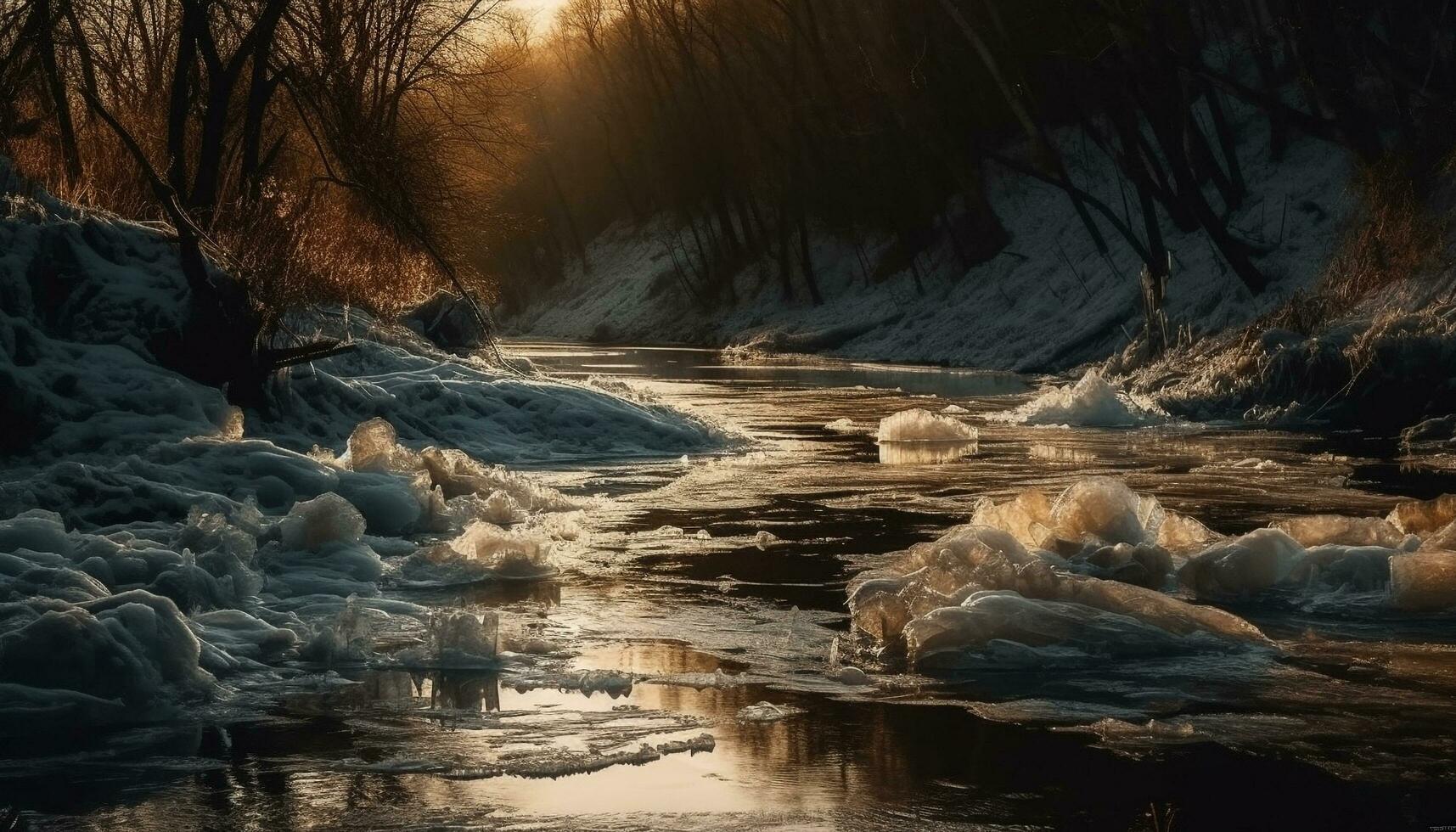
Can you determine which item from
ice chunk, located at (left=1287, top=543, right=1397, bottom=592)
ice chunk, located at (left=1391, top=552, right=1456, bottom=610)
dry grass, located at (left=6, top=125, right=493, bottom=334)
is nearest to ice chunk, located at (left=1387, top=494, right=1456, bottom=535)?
ice chunk, located at (left=1287, top=543, right=1397, bottom=592)

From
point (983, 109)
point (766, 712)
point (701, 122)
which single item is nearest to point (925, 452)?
point (766, 712)

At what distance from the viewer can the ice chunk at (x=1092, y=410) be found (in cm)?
A: 2239

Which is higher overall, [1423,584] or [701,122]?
[701,122]

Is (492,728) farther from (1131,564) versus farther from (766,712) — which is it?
(1131,564)

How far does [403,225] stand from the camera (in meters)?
15.6

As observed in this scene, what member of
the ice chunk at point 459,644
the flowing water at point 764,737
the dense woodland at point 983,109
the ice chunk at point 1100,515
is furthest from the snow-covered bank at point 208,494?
the dense woodland at point 983,109

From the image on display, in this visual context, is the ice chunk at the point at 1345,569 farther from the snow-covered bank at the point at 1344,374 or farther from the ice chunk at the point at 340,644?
the snow-covered bank at the point at 1344,374

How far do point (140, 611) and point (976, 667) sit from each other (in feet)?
11.7

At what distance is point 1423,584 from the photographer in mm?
9023

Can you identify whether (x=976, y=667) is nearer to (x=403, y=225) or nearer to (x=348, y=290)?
(x=403, y=225)

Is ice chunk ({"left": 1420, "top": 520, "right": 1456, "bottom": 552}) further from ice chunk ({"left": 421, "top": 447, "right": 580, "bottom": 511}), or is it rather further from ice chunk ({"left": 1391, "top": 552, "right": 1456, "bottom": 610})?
ice chunk ({"left": 421, "top": 447, "right": 580, "bottom": 511})

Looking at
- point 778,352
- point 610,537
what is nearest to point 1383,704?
point 610,537

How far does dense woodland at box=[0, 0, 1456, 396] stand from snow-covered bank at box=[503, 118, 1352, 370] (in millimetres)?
683

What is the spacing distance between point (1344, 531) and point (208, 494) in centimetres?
710
